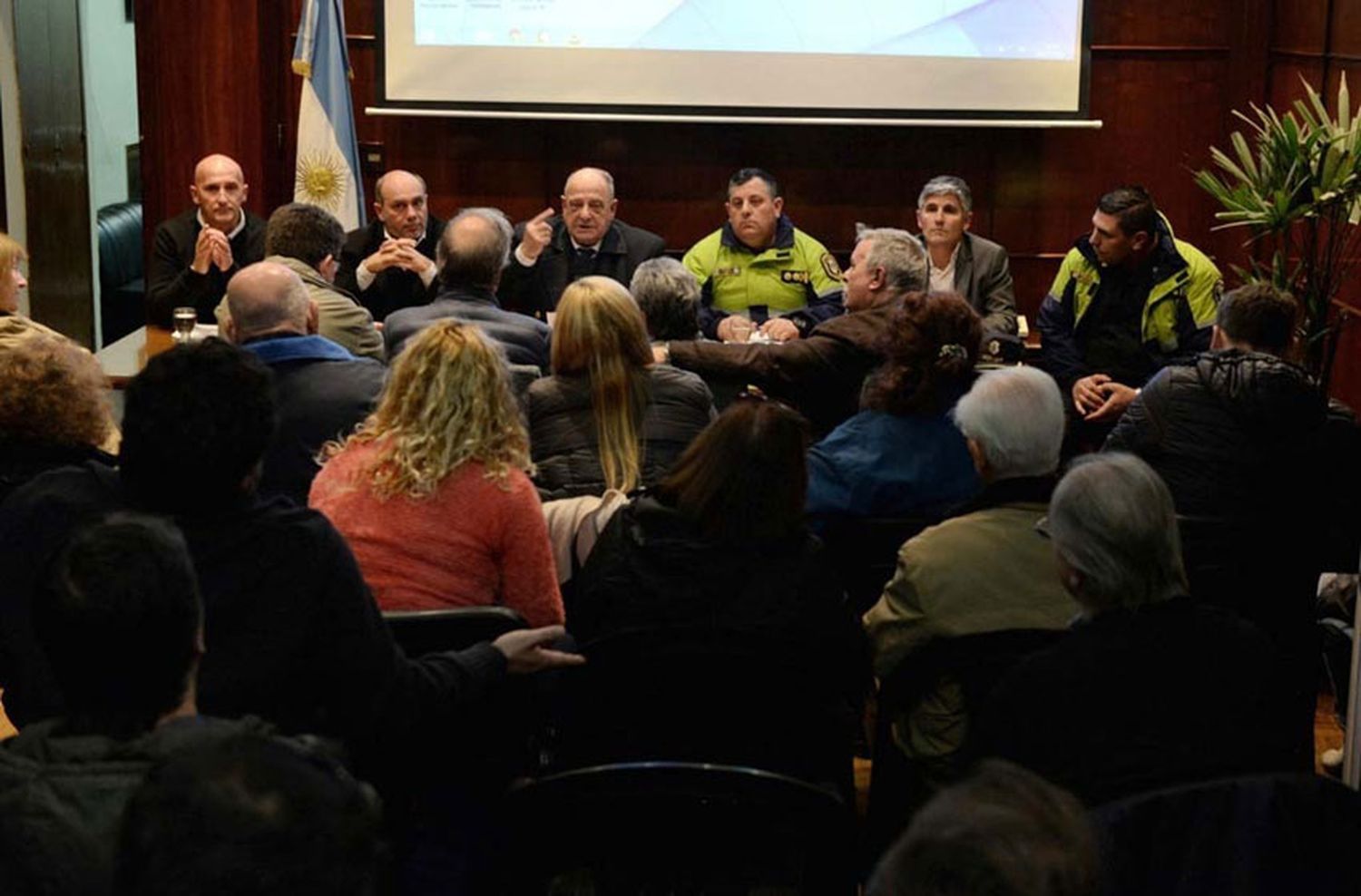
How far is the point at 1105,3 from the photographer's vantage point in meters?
7.45

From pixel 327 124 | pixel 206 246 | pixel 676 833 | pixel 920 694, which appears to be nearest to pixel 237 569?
pixel 676 833

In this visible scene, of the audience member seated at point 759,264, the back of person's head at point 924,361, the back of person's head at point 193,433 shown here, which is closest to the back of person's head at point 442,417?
the back of person's head at point 193,433

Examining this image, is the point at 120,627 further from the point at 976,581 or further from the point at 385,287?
the point at 385,287

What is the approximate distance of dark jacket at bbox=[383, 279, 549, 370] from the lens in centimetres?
465

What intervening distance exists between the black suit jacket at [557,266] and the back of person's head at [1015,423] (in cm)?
322

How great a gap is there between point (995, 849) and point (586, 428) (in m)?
2.62

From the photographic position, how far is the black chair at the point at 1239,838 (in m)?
1.80

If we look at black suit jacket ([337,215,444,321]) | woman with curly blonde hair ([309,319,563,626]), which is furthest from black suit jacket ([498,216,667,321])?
woman with curly blonde hair ([309,319,563,626])

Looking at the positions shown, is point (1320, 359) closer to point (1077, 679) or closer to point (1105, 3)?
point (1105, 3)

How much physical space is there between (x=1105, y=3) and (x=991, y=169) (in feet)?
2.60

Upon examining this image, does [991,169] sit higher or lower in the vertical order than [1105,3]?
lower

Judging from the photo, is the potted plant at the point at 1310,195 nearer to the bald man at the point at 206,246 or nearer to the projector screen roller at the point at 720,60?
the projector screen roller at the point at 720,60

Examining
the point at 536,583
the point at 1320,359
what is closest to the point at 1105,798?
the point at 536,583

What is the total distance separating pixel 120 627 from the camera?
1.83m
